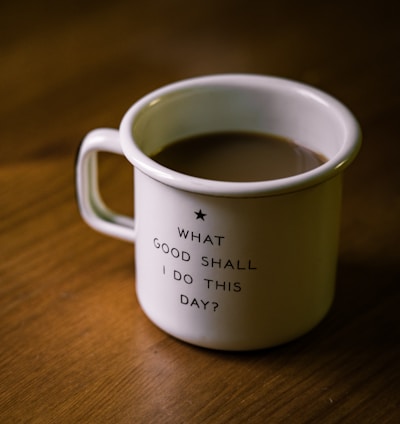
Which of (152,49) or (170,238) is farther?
(152,49)

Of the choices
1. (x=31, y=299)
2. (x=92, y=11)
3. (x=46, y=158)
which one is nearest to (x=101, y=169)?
(x=46, y=158)

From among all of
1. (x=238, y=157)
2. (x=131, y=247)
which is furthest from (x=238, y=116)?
(x=131, y=247)

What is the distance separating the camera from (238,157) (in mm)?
667

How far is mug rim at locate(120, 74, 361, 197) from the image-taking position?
1.80 ft

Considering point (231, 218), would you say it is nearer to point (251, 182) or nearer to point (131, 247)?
point (251, 182)

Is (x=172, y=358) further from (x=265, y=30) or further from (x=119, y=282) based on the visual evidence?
(x=265, y=30)

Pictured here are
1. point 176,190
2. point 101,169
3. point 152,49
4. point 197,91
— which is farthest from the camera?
point 152,49

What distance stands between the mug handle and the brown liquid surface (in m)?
0.05

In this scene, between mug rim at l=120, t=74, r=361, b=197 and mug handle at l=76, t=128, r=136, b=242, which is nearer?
mug rim at l=120, t=74, r=361, b=197

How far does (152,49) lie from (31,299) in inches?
16.0

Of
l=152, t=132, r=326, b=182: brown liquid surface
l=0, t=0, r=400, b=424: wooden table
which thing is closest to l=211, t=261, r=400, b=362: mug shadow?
l=0, t=0, r=400, b=424: wooden table

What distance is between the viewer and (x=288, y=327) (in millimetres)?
623

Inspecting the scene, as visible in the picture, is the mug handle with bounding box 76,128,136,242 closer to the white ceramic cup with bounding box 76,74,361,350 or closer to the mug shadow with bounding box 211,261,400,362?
the white ceramic cup with bounding box 76,74,361,350

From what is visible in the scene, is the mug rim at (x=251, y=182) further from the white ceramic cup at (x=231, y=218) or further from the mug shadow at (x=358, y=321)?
the mug shadow at (x=358, y=321)
